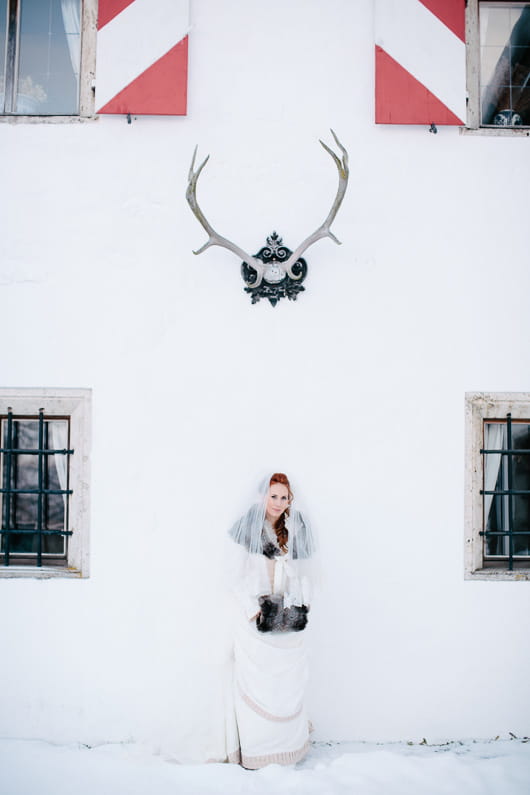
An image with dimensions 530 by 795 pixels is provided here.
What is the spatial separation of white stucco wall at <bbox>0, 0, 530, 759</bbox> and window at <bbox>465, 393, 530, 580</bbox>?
0.09 meters

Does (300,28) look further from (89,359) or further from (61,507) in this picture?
(61,507)

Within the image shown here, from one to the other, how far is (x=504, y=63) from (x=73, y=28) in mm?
2630

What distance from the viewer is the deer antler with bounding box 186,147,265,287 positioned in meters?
3.46

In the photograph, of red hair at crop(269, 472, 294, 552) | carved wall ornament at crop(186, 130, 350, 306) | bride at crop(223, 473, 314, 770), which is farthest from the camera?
carved wall ornament at crop(186, 130, 350, 306)

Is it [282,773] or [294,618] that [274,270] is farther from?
[282,773]

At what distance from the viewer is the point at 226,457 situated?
3.78 meters

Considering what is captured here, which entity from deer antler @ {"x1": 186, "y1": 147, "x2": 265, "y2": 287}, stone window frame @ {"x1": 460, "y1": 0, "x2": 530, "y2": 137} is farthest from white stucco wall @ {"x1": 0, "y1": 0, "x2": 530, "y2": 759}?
deer antler @ {"x1": 186, "y1": 147, "x2": 265, "y2": 287}

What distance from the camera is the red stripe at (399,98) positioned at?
148 inches

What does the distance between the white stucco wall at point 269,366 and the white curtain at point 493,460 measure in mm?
223

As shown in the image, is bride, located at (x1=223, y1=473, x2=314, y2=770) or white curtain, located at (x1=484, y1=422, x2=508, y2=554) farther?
white curtain, located at (x1=484, y1=422, x2=508, y2=554)

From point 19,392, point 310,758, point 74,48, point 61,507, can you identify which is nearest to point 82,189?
point 74,48

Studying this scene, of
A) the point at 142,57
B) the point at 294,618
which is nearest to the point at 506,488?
the point at 294,618

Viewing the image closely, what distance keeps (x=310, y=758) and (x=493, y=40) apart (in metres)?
4.31

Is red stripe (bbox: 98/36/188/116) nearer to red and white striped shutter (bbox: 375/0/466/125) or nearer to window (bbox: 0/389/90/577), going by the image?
red and white striped shutter (bbox: 375/0/466/125)
